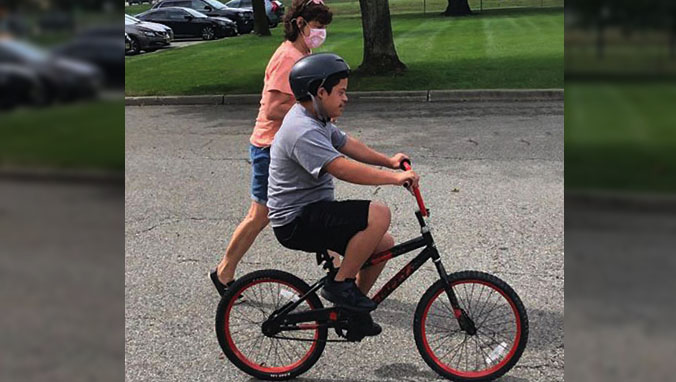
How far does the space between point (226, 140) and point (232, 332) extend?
6.36 m

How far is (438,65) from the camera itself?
47.2ft

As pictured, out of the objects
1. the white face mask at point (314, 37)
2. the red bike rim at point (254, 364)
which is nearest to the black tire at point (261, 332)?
the red bike rim at point (254, 364)

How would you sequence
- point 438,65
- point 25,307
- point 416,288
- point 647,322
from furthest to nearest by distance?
1. point 438,65
2. point 416,288
3. point 647,322
4. point 25,307

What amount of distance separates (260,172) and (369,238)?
3.24 feet

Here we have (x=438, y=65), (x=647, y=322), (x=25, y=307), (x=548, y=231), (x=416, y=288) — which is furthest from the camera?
(x=438, y=65)

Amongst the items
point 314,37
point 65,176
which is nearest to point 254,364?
point 314,37

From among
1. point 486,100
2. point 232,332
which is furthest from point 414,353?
point 486,100

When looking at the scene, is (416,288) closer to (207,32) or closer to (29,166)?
(29,166)

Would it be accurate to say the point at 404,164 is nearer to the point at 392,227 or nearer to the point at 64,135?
the point at 64,135

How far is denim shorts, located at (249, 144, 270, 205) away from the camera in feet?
12.4

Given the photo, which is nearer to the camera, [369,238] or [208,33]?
[369,238]

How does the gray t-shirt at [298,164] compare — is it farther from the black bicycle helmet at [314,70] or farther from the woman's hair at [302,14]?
the woman's hair at [302,14]

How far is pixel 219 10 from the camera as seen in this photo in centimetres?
1155

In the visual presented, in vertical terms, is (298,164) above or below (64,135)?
below
